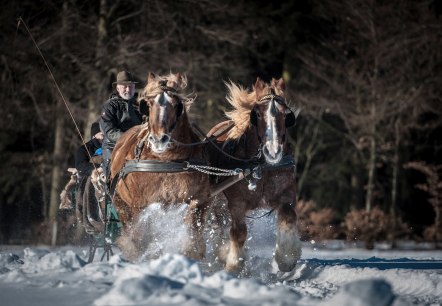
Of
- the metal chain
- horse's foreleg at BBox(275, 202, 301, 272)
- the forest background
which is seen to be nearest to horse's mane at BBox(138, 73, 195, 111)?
the metal chain

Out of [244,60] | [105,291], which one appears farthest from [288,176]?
[244,60]

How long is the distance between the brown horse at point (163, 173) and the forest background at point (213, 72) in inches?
435

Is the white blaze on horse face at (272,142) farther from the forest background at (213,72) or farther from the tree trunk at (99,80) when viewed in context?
the tree trunk at (99,80)

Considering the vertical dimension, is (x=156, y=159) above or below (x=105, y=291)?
above

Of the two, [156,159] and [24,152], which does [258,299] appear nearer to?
[156,159]

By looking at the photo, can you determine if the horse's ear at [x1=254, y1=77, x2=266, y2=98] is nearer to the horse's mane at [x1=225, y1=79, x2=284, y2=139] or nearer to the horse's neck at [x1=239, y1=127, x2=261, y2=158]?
the horse's mane at [x1=225, y1=79, x2=284, y2=139]

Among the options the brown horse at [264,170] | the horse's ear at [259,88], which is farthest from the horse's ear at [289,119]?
the horse's ear at [259,88]

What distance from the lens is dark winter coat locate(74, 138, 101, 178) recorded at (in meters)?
13.2

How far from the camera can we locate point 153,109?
10.5m

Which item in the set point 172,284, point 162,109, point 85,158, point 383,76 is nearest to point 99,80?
point 383,76

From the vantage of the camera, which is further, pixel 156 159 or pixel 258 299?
pixel 156 159

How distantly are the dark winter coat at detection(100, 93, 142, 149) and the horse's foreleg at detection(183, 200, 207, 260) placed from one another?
201 centimetres

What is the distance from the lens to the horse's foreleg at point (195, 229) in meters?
10.8

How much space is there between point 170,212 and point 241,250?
1338mm
